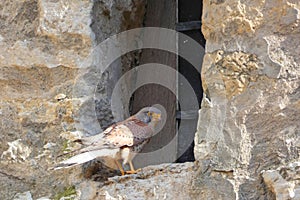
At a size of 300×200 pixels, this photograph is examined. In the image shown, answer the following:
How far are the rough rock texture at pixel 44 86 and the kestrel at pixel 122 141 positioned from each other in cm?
11

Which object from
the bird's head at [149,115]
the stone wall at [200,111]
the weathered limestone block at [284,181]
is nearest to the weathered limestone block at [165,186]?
the stone wall at [200,111]

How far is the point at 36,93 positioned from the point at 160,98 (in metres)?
0.46

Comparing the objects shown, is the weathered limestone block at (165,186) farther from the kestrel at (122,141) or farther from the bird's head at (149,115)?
the bird's head at (149,115)

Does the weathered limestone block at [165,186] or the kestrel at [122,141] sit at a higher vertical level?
the kestrel at [122,141]

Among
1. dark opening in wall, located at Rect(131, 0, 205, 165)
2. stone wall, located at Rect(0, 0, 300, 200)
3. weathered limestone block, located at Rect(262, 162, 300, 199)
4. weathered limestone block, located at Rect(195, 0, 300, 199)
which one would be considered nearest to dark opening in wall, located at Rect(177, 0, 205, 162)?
dark opening in wall, located at Rect(131, 0, 205, 165)

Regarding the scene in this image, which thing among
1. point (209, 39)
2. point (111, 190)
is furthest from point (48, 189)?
point (209, 39)

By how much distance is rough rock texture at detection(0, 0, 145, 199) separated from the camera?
231 cm

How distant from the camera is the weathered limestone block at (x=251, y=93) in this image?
2.04 metres

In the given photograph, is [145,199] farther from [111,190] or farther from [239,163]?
[239,163]

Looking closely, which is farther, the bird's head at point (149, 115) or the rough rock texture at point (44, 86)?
the bird's head at point (149, 115)

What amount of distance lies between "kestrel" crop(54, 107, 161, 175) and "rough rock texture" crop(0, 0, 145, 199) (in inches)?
4.4

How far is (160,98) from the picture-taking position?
261 cm

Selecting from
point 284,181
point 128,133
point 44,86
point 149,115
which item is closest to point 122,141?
point 128,133

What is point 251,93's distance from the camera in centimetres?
210
